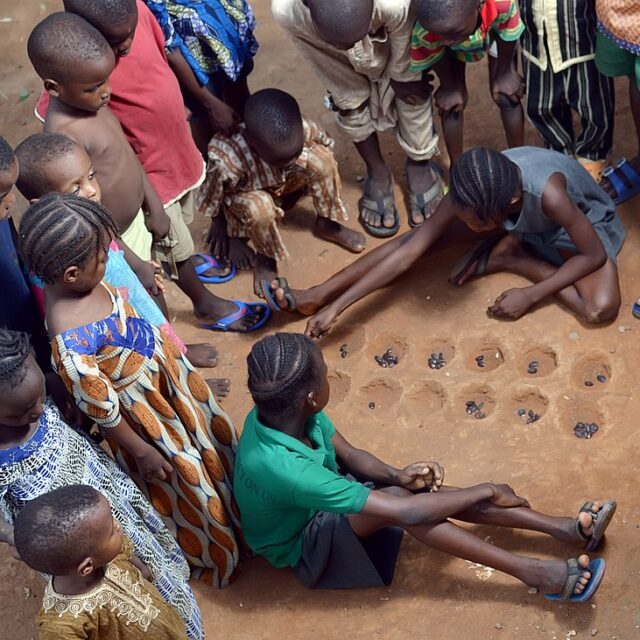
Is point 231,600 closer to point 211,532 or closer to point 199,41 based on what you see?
point 211,532

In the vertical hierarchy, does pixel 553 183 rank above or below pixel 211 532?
above

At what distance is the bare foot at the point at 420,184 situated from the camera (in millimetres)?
3955

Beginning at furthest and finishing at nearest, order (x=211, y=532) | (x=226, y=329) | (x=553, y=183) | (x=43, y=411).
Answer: (x=226, y=329), (x=553, y=183), (x=211, y=532), (x=43, y=411)

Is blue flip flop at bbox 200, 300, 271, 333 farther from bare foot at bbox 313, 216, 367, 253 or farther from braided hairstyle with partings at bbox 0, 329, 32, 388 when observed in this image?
braided hairstyle with partings at bbox 0, 329, 32, 388

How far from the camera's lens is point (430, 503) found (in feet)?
8.76

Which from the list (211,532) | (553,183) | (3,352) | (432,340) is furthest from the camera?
(432,340)

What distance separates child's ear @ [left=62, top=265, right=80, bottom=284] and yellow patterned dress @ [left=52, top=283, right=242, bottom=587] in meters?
0.12

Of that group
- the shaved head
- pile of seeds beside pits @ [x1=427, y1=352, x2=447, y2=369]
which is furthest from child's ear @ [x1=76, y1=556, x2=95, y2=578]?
the shaved head

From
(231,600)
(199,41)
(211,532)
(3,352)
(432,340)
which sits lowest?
(231,600)

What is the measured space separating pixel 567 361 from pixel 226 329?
4.27ft

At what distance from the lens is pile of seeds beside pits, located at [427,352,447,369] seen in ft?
11.3

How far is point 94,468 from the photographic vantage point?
2529 mm

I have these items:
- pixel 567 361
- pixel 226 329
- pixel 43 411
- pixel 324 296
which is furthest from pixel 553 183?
pixel 43 411

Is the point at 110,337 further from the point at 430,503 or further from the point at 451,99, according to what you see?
the point at 451,99
